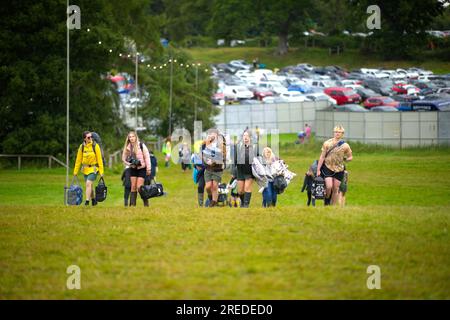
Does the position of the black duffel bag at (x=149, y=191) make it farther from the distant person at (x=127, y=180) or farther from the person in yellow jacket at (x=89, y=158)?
the person in yellow jacket at (x=89, y=158)

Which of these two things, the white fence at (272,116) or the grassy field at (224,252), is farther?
the white fence at (272,116)

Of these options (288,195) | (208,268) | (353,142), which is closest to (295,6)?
(353,142)

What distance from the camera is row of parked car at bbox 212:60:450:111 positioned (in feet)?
253

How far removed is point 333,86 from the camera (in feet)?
292

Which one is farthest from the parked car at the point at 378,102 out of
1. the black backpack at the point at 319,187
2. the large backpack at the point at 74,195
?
the black backpack at the point at 319,187

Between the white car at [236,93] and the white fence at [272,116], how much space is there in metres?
17.3

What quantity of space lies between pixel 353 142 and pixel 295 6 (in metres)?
62.4

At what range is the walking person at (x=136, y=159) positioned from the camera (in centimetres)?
2153

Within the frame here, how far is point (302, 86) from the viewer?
88.8m

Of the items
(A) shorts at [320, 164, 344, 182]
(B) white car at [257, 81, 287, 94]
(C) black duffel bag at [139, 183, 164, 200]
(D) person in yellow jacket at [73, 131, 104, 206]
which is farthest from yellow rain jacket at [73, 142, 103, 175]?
(B) white car at [257, 81, 287, 94]

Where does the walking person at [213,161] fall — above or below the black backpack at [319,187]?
above

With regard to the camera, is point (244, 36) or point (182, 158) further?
point (244, 36)

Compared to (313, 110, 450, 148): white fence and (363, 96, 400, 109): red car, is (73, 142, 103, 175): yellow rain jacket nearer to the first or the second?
(313, 110, 450, 148): white fence
